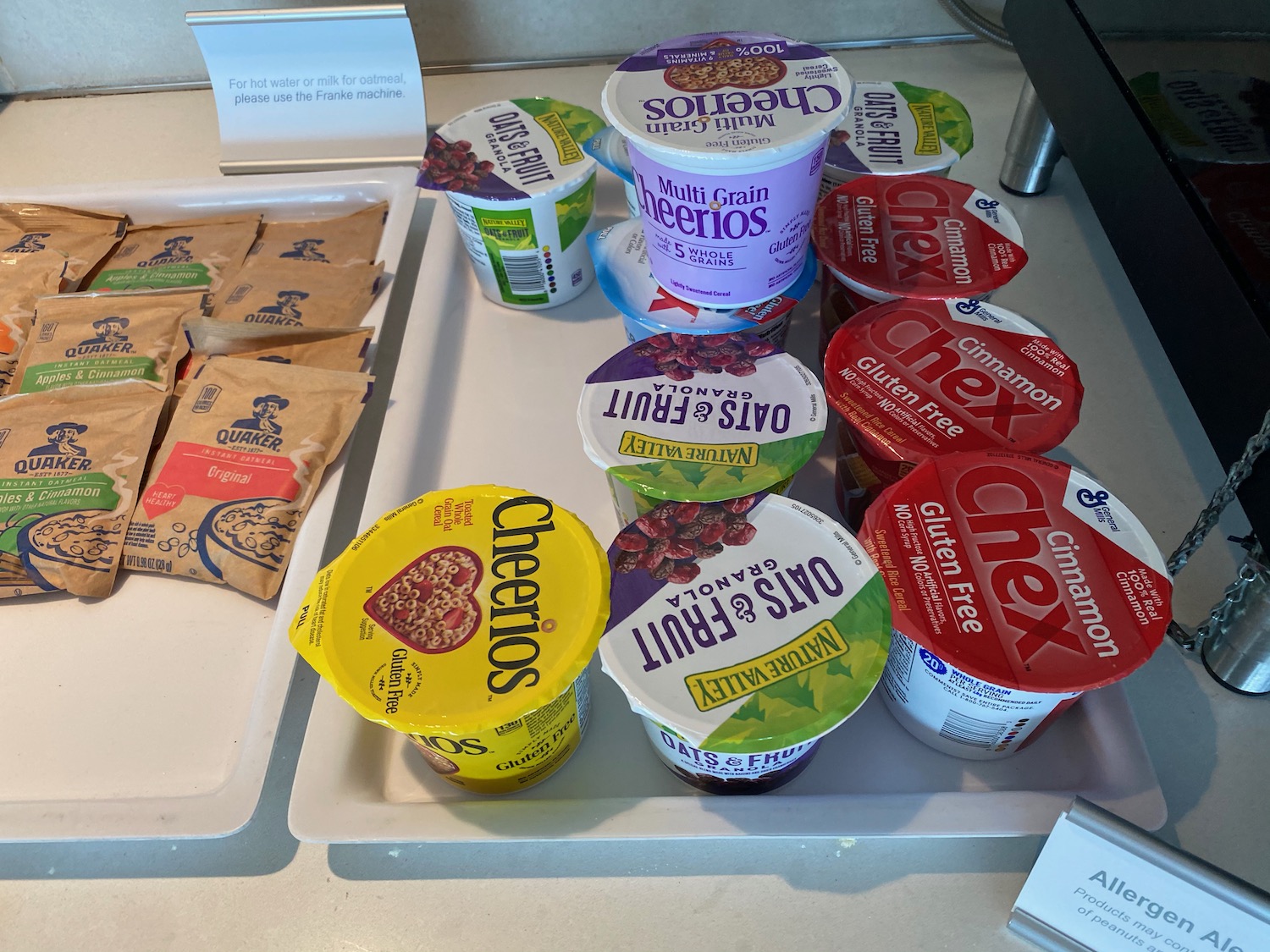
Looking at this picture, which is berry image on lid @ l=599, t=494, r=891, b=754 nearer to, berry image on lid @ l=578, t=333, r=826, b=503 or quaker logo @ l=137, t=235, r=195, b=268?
berry image on lid @ l=578, t=333, r=826, b=503

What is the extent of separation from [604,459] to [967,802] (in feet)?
1.35

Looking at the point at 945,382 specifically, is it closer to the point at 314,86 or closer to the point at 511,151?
the point at 511,151

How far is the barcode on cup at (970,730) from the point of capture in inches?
28.9

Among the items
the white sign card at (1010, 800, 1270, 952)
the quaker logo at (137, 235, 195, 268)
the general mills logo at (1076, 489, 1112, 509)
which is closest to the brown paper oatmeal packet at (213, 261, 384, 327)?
the quaker logo at (137, 235, 195, 268)

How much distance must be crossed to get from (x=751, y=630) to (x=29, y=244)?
1212mm

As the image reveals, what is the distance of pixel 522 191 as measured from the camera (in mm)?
1083

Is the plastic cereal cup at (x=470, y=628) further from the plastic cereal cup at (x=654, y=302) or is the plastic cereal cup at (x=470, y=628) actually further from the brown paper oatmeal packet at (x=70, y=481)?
the brown paper oatmeal packet at (x=70, y=481)

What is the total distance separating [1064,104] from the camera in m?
1.08

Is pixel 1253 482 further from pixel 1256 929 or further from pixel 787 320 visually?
pixel 787 320

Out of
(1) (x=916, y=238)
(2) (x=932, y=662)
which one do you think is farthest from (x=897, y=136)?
(2) (x=932, y=662)

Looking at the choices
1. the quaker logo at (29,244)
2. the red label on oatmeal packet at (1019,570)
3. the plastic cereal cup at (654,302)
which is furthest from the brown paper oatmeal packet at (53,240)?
the red label on oatmeal packet at (1019,570)

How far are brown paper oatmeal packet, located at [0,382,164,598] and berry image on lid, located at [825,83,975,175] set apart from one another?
877mm

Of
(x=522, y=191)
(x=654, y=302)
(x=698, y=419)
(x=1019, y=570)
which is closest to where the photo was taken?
(x=1019, y=570)

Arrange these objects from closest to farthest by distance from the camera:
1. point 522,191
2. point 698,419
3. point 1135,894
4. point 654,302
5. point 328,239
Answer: point 1135,894
point 698,419
point 654,302
point 522,191
point 328,239
